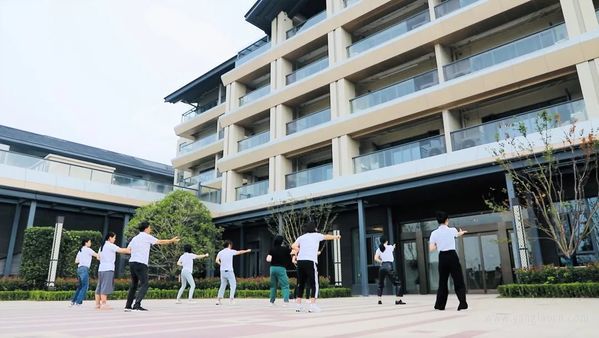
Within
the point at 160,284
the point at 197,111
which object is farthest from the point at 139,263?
the point at 197,111

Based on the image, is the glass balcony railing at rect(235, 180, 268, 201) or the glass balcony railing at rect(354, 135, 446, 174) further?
the glass balcony railing at rect(235, 180, 268, 201)

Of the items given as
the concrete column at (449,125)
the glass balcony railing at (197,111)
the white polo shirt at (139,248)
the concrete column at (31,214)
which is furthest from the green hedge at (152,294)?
the glass balcony railing at (197,111)

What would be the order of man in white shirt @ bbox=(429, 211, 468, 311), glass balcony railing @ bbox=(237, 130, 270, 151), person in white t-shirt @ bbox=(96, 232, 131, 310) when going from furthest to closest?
glass balcony railing @ bbox=(237, 130, 270, 151)
person in white t-shirt @ bbox=(96, 232, 131, 310)
man in white shirt @ bbox=(429, 211, 468, 311)

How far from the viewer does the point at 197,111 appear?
33.2m

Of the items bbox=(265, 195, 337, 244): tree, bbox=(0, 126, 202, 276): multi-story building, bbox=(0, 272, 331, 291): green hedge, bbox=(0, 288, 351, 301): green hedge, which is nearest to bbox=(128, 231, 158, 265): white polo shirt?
bbox=(0, 288, 351, 301): green hedge

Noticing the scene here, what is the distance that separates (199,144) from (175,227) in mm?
12978

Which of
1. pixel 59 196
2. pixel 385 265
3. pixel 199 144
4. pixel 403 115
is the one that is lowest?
pixel 385 265

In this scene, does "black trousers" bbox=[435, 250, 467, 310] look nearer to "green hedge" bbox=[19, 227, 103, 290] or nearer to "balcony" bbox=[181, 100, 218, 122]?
"green hedge" bbox=[19, 227, 103, 290]

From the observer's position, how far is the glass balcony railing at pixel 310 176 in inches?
785

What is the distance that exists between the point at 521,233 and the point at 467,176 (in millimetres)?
2653

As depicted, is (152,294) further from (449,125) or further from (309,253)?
(449,125)

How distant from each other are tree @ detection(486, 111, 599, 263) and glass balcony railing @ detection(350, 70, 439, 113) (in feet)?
13.4

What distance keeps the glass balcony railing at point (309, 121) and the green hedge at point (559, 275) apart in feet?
38.1

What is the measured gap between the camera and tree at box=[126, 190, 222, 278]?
1859 cm
